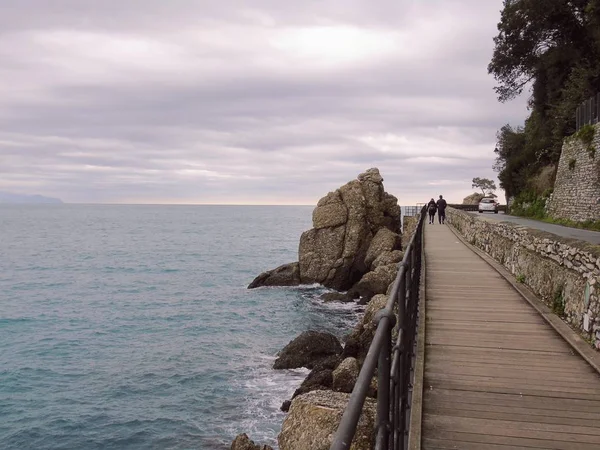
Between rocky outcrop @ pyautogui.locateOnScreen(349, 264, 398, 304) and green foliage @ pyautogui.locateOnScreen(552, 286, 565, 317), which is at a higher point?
green foliage @ pyautogui.locateOnScreen(552, 286, 565, 317)

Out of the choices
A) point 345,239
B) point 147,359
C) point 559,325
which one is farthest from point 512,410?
point 345,239

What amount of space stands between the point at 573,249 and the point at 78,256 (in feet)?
252

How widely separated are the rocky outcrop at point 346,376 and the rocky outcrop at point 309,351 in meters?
6.06

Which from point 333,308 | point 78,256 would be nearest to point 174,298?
point 333,308

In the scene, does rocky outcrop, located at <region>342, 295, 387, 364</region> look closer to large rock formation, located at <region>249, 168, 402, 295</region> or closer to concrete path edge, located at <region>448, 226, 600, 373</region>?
concrete path edge, located at <region>448, 226, 600, 373</region>

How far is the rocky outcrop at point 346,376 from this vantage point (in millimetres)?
12570

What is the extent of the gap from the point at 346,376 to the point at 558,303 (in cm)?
530

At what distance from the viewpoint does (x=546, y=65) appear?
40062 millimetres

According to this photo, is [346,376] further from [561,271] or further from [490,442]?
[490,442]

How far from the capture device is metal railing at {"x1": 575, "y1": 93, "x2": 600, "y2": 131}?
29.0 meters

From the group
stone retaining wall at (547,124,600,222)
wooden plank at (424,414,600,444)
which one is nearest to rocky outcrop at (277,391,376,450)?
wooden plank at (424,414,600,444)

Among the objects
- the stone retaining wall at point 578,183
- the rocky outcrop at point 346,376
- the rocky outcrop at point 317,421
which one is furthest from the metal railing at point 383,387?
the stone retaining wall at point 578,183

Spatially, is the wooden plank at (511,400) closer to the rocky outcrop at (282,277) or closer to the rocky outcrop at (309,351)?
the rocky outcrop at (309,351)

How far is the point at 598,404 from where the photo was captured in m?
5.69
